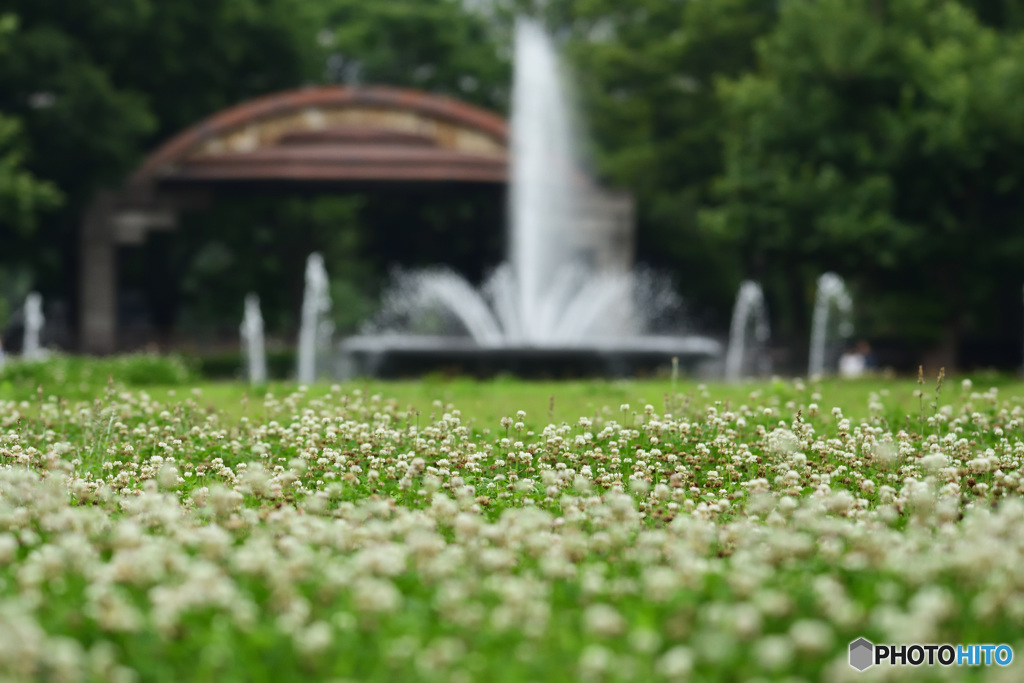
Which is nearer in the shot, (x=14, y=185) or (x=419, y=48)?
(x=14, y=185)

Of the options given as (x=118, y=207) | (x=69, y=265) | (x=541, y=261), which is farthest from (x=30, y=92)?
(x=541, y=261)

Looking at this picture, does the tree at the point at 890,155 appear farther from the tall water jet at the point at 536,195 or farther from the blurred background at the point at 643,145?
the tall water jet at the point at 536,195

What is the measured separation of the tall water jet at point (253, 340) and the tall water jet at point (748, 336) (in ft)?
31.5

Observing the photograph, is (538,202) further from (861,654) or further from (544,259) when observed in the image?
(861,654)

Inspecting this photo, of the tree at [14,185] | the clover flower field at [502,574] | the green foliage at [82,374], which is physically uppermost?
the tree at [14,185]

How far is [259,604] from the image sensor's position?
4523mm

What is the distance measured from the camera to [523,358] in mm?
17062

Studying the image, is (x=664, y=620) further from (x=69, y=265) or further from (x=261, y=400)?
(x=69, y=265)

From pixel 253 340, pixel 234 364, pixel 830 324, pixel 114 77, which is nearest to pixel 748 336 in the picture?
pixel 830 324

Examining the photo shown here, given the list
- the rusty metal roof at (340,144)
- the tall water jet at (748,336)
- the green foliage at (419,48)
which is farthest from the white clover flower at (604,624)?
the green foliage at (419,48)

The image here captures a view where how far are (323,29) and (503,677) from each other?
36.4 metres

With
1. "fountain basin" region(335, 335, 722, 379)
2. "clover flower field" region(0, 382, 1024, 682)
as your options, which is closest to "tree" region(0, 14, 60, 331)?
"fountain basin" region(335, 335, 722, 379)

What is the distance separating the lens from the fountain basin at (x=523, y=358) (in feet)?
55.7

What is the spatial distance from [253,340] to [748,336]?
13622 millimetres
